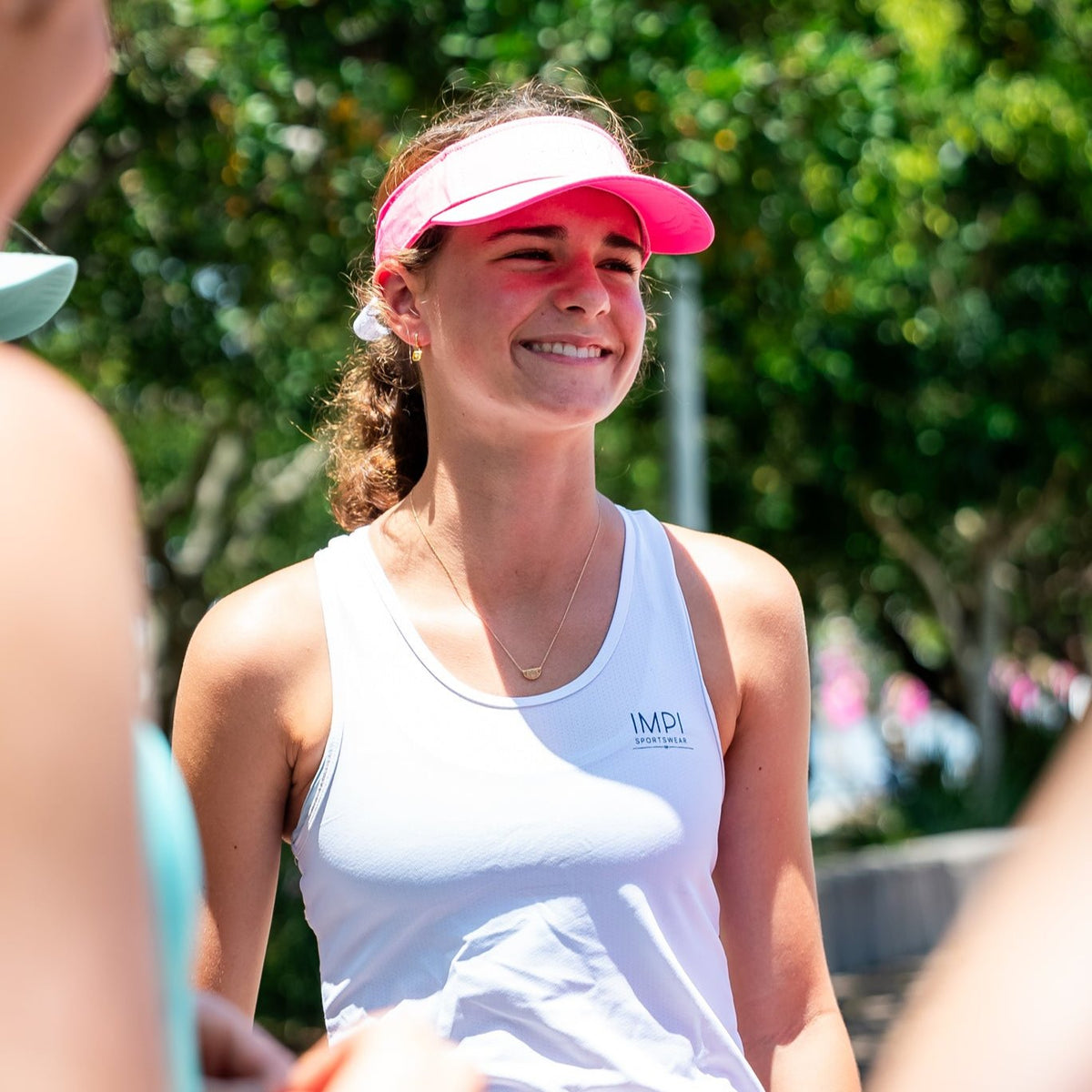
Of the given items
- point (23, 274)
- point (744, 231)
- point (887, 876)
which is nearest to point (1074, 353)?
point (887, 876)

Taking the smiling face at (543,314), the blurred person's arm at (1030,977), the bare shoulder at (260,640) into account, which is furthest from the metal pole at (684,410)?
the blurred person's arm at (1030,977)

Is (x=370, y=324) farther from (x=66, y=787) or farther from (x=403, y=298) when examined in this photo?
(x=66, y=787)

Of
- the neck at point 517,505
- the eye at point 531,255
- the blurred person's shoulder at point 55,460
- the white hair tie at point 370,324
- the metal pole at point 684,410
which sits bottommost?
the metal pole at point 684,410

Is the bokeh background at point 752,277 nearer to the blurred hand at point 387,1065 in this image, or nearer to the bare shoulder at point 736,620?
the bare shoulder at point 736,620

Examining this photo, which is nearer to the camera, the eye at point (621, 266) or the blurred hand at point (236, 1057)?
the blurred hand at point (236, 1057)

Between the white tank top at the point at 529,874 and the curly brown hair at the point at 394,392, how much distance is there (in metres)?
0.59

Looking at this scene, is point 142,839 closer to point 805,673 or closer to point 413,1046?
point 413,1046

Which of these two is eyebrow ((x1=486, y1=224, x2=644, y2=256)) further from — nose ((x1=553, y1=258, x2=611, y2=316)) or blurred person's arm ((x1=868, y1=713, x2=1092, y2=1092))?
blurred person's arm ((x1=868, y1=713, x2=1092, y2=1092))

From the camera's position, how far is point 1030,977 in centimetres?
61

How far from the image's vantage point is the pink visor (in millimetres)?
2350

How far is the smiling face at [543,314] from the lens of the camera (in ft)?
7.82

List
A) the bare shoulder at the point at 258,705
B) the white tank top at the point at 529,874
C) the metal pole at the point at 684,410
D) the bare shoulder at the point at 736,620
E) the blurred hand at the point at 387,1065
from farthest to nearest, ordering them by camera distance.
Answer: the metal pole at the point at 684,410
the bare shoulder at the point at 736,620
the bare shoulder at the point at 258,705
the white tank top at the point at 529,874
the blurred hand at the point at 387,1065

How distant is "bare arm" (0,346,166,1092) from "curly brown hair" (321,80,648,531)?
1.91m

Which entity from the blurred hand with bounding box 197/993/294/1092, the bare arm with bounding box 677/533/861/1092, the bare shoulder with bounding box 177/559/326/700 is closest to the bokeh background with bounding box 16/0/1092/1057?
the bare arm with bounding box 677/533/861/1092
